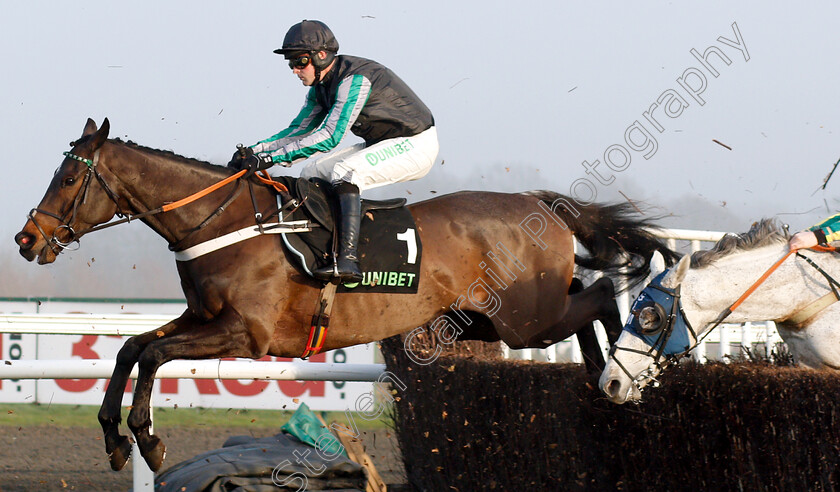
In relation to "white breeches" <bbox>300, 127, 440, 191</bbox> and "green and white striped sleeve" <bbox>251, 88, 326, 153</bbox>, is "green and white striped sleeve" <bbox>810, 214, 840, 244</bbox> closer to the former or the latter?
"white breeches" <bbox>300, 127, 440, 191</bbox>

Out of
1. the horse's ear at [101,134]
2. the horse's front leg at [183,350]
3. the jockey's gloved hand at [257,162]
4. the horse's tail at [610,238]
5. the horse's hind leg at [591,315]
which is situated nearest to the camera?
the horse's front leg at [183,350]

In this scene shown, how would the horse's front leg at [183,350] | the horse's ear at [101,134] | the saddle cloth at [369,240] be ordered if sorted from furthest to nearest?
the saddle cloth at [369,240] < the horse's ear at [101,134] < the horse's front leg at [183,350]

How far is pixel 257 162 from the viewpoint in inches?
157

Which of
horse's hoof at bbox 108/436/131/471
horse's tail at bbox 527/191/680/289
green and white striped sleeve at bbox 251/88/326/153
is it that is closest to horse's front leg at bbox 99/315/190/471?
horse's hoof at bbox 108/436/131/471

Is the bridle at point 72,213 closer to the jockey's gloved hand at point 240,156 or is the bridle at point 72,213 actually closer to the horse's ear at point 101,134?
the horse's ear at point 101,134

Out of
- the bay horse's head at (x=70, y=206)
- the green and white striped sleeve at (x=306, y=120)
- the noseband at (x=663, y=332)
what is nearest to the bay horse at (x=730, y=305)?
the noseband at (x=663, y=332)

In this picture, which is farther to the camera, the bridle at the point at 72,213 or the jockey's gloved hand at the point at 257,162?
the jockey's gloved hand at the point at 257,162

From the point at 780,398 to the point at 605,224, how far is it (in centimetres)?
210

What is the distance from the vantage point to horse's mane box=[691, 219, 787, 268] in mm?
3391

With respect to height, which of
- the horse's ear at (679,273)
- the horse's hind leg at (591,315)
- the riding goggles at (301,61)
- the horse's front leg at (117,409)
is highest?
the riding goggles at (301,61)

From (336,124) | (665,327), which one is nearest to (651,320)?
(665,327)

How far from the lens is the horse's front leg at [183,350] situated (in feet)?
11.8

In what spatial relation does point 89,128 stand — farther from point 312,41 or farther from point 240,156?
point 312,41

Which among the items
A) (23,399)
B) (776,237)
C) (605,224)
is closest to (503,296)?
(605,224)
